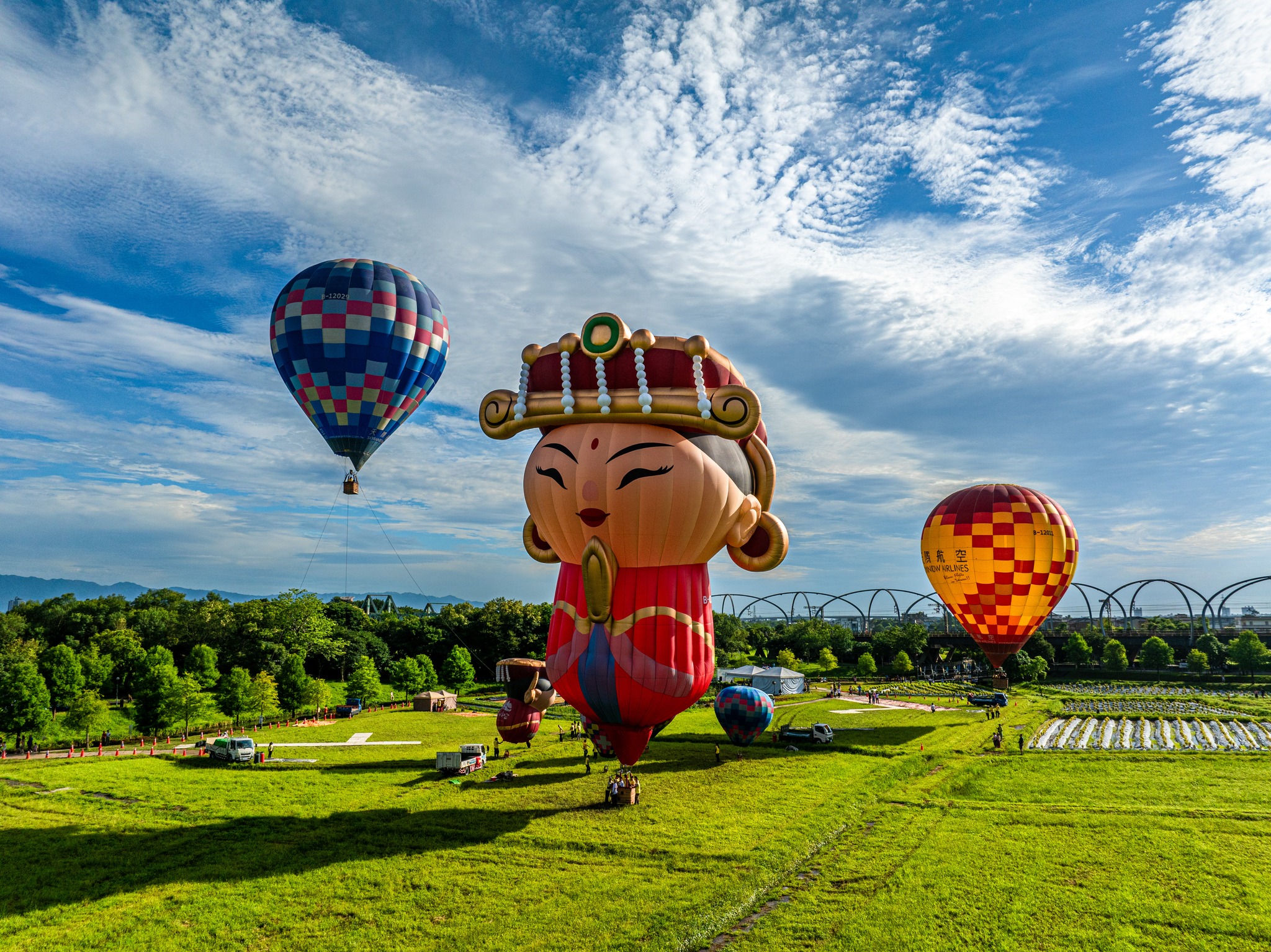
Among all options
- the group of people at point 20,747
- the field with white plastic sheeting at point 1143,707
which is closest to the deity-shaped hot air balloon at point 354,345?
the group of people at point 20,747

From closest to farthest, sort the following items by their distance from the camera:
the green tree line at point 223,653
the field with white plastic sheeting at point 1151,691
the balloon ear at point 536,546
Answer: the balloon ear at point 536,546, the green tree line at point 223,653, the field with white plastic sheeting at point 1151,691

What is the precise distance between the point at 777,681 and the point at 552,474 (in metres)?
47.8

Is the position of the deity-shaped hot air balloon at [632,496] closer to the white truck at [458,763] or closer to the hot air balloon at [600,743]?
the hot air balloon at [600,743]

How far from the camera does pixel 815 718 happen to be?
47750 millimetres

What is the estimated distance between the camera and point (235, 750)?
104 ft

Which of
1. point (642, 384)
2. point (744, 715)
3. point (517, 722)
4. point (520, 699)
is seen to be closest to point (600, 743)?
point (517, 722)

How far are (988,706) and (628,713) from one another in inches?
1696

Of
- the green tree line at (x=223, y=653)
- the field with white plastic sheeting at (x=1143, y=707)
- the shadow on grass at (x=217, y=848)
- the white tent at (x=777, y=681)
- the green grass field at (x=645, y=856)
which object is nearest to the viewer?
the green grass field at (x=645, y=856)

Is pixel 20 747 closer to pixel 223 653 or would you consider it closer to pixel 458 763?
pixel 458 763

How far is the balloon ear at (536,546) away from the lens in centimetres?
2155

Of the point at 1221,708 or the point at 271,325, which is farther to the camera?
the point at 1221,708

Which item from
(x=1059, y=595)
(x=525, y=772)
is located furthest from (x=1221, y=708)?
(x=525, y=772)

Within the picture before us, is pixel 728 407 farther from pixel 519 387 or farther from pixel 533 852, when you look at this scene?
pixel 533 852

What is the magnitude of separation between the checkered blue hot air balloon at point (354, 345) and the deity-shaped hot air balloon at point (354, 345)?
3 centimetres
